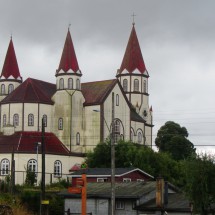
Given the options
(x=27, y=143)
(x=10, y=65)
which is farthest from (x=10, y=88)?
(x=27, y=143)

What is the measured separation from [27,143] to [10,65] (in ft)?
71.0

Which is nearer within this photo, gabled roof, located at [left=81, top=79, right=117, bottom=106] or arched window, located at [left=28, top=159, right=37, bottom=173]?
arched window, located at [left=28, top=159, right=37, bottom=173]

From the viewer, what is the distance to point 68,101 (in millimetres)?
107062

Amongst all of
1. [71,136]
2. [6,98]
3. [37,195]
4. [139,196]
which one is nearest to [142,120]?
[71,136]

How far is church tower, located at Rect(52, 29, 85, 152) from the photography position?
106 meters

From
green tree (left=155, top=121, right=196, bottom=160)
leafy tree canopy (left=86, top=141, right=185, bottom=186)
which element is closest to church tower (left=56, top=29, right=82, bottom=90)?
leafy tree canopy (left=86, top=141, right=185, bottom=186)

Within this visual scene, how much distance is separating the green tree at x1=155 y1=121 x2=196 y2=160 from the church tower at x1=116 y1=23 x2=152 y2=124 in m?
6.02

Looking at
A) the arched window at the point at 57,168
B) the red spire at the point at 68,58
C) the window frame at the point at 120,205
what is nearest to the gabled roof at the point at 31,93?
the red spire at the point at 68,58

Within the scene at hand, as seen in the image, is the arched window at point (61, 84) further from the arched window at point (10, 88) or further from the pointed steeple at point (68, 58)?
the arched window at point (10, 88)

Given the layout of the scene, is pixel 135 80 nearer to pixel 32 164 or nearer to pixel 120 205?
Answer: pixel 32 164

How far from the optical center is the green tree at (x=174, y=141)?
120419mm

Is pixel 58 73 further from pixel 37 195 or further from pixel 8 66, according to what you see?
pixel 37 195

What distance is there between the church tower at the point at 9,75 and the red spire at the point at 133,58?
659 inches

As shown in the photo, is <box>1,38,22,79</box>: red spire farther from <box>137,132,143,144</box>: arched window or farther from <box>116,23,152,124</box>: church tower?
<box>137,132,143,144</box>: arched window
